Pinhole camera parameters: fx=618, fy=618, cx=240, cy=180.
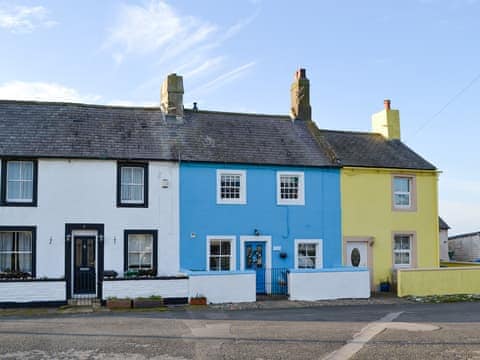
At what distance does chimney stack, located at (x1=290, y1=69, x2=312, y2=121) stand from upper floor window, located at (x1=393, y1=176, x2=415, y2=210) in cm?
493

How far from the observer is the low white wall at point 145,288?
20.1 meters

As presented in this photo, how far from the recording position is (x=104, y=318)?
1722cm

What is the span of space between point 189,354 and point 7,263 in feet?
38.9

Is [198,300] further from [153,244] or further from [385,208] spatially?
[385,208]

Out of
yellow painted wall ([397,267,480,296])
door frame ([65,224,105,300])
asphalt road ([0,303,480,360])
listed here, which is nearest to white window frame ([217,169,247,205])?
door frame ([65,224,105,300])

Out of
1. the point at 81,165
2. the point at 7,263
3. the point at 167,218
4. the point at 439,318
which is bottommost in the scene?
the point at 439,318

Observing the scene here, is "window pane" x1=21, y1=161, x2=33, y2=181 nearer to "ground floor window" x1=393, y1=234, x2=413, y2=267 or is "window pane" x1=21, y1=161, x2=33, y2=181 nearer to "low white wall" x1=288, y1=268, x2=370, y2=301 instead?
"low white wall" x1=288, y1=268, x2=370, y2=301

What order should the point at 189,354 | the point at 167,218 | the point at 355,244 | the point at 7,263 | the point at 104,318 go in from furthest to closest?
the point at 355,244
the point at 167,218
the point at 7,263
the point at 104,318
the point at 189,354

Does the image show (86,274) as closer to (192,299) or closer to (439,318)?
(192,299)

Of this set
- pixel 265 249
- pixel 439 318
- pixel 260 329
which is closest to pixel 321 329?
pixel 260 329

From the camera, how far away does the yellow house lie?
25.6 m

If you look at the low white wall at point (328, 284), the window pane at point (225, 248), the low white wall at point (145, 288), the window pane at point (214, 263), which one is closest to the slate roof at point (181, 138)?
the window pane at point (225, 248)

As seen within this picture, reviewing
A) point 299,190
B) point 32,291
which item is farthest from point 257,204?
point 32,291

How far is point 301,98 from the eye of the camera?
28125 millimetres
